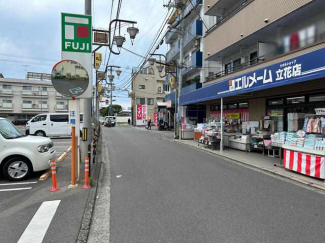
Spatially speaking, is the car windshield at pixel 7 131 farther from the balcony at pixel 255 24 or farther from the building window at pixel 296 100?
the balcony at pixel 255 24

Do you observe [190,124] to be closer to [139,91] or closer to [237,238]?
[237,238]

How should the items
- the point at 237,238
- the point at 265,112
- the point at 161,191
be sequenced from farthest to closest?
1. the point at 265,112
2. the point at 161,191
3. the point at 237,238

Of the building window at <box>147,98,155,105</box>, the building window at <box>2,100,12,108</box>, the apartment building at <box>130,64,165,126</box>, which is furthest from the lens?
the building window at <box>147,98,155,105</box>

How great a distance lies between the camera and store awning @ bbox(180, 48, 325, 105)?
560cm

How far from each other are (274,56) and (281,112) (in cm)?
246

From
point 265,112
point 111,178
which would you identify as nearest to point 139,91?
point 265,112

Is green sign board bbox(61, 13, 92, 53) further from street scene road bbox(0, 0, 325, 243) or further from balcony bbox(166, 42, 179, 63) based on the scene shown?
balcony bbox(166, 42, 179, 63)

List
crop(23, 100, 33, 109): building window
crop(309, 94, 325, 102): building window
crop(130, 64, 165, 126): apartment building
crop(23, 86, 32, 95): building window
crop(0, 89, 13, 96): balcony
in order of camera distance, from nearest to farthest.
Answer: crop(309, 94, 325, 102): building window
crop(0, 89, 13, 96): balcony
crop(130, 64, 165, 126): apartment building
crop(23, 86, 32, 95): building window
crop(23, 100, 33, 109): building window

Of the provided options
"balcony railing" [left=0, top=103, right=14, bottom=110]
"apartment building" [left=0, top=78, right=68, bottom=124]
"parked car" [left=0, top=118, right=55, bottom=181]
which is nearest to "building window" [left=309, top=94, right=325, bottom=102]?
"parked car" [left=0, top=118, right=55, bottom=181]

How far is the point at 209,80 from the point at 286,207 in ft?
42.1

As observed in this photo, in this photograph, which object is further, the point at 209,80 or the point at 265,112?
the point at 209,80

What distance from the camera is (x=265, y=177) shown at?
6582mm

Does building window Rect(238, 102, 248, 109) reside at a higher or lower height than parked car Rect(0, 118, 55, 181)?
higher

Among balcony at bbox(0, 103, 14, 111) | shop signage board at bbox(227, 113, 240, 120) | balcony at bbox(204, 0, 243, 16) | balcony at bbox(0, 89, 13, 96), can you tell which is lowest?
shop signage board at bbox(227, 113, 240, 120)
